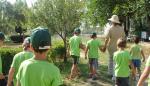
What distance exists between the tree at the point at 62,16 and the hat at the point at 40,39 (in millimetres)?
16110

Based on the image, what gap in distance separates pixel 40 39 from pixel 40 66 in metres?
0.31

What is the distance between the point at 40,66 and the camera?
15.8 ft

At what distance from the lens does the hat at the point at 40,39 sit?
15.5 ft

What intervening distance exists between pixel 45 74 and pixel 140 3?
121ft

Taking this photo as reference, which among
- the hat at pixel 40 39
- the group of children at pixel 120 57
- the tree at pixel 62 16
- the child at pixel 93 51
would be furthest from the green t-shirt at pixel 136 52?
the hat at pixel 40 39

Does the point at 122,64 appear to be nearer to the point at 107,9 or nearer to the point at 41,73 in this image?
the point at 41,73

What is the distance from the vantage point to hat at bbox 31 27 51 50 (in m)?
4.71

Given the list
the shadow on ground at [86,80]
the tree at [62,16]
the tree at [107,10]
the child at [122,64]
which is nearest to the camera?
the child at [122,64]

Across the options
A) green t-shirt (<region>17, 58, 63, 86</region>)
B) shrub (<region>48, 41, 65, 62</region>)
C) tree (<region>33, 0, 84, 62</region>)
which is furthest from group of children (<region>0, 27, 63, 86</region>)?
tree (<region>33, 0, 84, 62</region>)

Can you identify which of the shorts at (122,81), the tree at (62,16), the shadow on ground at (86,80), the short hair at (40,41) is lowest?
the shadow on ground at (86,80)

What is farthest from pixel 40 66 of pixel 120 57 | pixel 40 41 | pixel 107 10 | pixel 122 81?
pixel 107 10

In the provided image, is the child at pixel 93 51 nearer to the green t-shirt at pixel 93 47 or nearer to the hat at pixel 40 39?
the green t-shirt at pixel 93 47

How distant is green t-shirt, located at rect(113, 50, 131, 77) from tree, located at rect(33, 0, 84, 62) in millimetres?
10561

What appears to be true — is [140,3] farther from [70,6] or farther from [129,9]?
[70,6]
